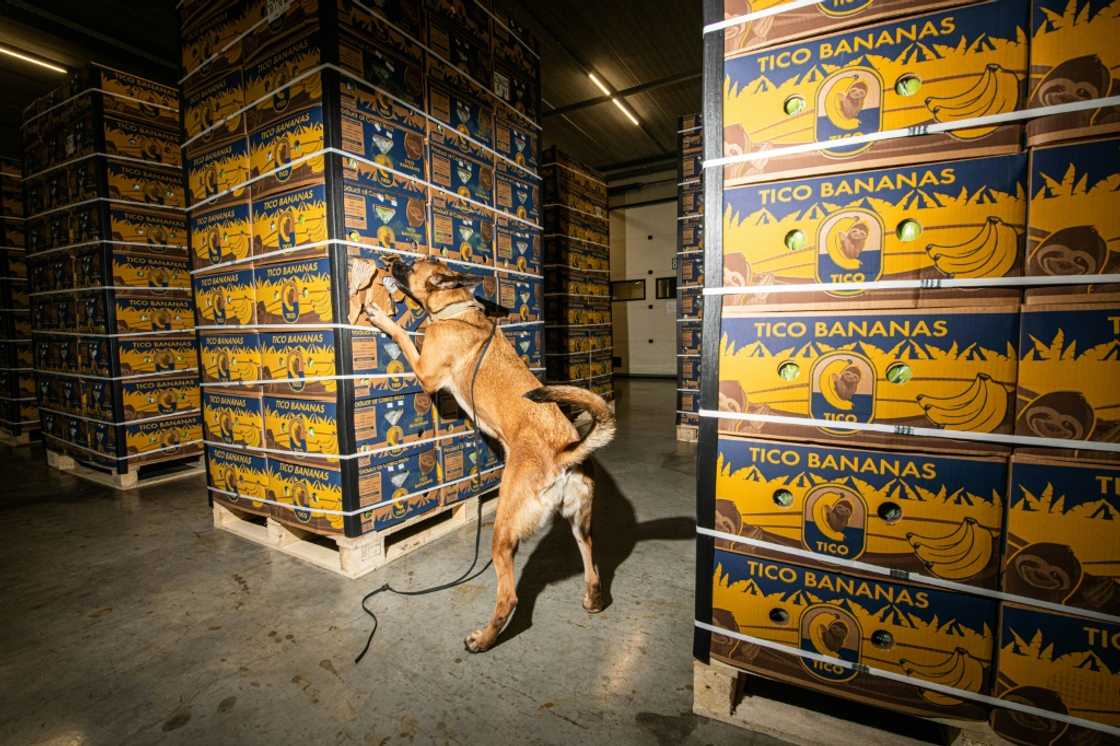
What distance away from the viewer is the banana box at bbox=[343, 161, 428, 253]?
3150 mm

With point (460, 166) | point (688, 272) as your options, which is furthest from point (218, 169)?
point (688, 272)

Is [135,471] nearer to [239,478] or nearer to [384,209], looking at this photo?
[239,478]

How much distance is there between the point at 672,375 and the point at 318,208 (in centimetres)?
1450

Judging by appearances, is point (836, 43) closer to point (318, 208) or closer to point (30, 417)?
point (318, 208)

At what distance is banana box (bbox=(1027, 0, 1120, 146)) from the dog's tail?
189 centimetres

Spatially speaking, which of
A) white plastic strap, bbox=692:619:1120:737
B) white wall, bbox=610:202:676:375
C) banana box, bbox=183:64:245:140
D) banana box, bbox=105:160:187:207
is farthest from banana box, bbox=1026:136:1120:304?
white wall, bbox=610:202:676:375

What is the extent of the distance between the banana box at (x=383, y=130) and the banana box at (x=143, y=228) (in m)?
3.95

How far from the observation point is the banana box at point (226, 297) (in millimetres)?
3572

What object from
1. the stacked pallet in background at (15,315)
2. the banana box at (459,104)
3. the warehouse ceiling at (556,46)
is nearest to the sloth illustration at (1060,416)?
the banana box at (459,104)

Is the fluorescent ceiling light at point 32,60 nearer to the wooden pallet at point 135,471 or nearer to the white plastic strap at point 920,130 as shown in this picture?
the wooden pallet at point 135,471

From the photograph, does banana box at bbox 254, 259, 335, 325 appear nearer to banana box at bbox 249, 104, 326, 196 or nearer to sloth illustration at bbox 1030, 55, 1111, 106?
banana box at bbox 249, 104, 326, 196

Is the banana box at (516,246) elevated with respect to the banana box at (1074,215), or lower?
elevated

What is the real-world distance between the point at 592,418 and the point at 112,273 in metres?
6.27

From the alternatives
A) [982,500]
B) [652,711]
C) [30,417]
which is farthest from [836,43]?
[30,417]
